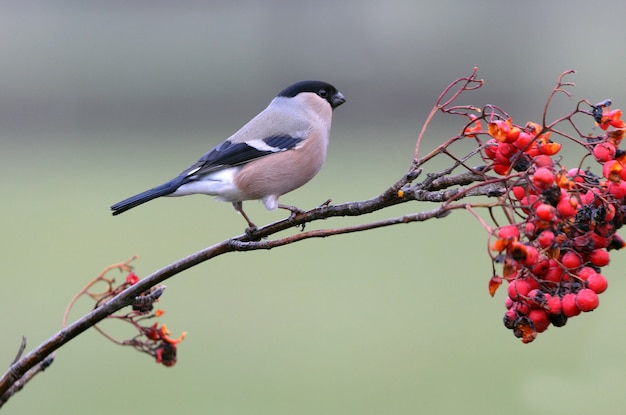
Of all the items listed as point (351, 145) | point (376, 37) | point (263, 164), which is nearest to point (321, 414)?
point (263, 164)

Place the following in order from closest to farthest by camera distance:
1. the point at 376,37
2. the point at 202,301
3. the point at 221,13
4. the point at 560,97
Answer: the point at 202,301 → the point at 560,97 → the point at 376,37 → the point at 221,13

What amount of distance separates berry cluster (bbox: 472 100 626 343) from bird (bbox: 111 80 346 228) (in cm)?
131

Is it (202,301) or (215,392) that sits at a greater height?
(202,301)

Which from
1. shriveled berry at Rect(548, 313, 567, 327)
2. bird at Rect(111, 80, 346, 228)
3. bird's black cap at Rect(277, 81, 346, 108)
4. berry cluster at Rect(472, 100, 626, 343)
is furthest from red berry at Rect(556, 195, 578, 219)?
bird's black cap at Rect(277, 81, 346, 108)

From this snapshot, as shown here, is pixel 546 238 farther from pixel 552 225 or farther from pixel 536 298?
pixel 536 298

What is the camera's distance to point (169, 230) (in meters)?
15.1

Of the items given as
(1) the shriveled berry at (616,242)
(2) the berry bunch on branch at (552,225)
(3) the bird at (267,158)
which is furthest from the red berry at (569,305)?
(3) the bird at (267,158)

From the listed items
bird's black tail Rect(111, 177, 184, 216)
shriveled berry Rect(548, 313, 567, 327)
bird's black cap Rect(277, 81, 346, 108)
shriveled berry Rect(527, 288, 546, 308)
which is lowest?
shriveled berry Rect(548, 313, 567, 327)

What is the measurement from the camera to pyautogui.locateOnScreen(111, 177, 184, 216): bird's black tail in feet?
7.79

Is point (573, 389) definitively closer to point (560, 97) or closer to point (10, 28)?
point (560, 97)

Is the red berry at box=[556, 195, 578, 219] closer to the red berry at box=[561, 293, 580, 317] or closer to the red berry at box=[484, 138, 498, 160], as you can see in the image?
the red berry at box=[561, 293, 580, 317]

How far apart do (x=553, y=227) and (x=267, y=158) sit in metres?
1.78

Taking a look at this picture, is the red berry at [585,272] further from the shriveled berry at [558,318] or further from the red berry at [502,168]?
the red berry at [502,168]

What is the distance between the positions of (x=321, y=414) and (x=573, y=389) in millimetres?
3244
